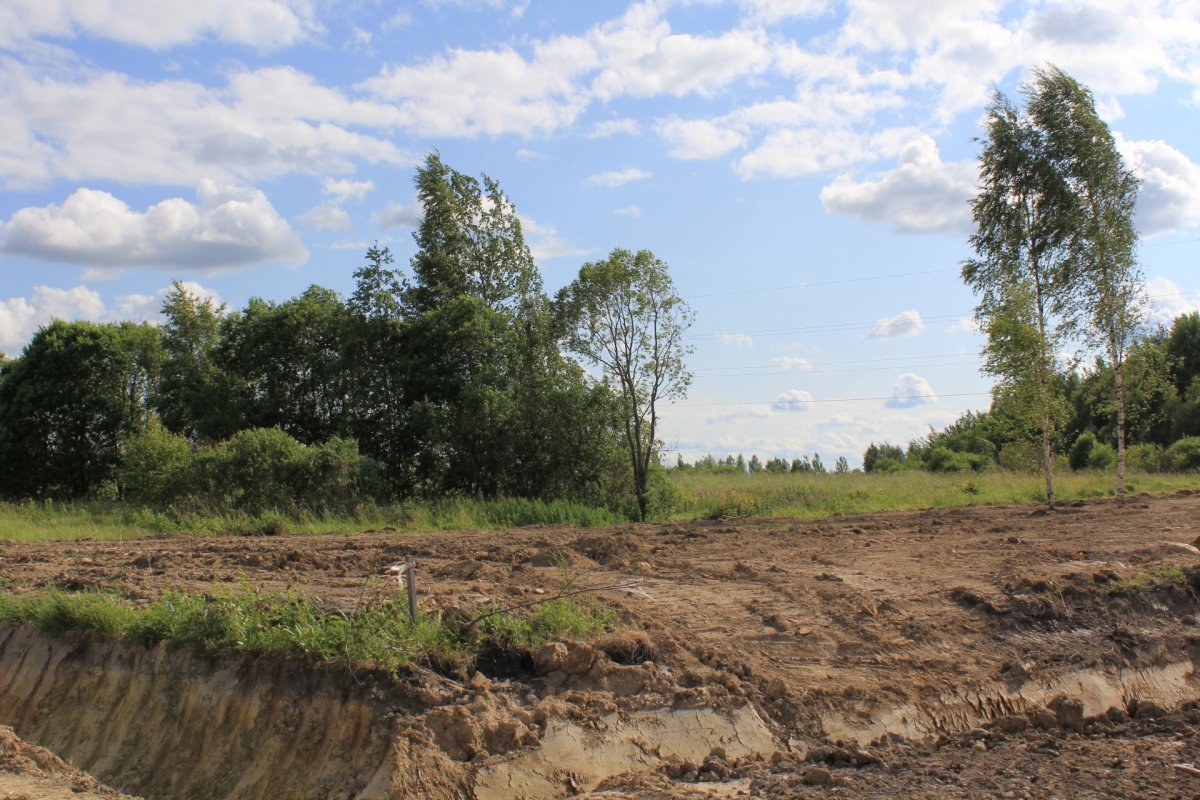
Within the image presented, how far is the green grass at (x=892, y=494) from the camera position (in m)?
24.0

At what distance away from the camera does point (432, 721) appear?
255 inches

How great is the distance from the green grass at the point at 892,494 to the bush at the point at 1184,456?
1788 mm

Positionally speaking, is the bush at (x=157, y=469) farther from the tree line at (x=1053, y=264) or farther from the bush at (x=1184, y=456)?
the bush at (x=1184, y=456)

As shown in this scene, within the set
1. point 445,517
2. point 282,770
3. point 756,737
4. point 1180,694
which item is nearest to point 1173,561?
point 1180,694

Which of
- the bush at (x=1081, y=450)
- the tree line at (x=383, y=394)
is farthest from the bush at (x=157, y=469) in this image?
the bush at (x=1081, y=450)

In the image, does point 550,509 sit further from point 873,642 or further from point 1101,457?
point 1101,457

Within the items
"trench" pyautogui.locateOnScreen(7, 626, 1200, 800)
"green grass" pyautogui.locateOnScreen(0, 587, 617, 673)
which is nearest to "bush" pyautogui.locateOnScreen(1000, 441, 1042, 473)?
"trench" pyautogui.locateOnScreen(7, 626, 1200, 800)

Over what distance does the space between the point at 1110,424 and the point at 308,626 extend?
42786 mm

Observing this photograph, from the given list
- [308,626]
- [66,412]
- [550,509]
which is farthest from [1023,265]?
[66,412]

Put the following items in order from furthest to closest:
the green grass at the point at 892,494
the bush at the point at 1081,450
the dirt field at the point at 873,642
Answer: the bush at the point at 1081,450, the green grass at the point at 892,494, the dirt field at the point at 873,642

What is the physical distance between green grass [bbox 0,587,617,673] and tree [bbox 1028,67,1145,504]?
61.0 feet

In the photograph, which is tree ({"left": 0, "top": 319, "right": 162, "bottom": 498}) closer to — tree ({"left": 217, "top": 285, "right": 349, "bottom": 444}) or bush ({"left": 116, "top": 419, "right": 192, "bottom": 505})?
tree ({"left": 217, "top": 285, "right": 349, "bottom": 444})

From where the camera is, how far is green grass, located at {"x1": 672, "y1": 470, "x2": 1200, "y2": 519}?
2398 centimetres

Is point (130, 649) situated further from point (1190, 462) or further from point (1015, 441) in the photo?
point (1190, 462)
